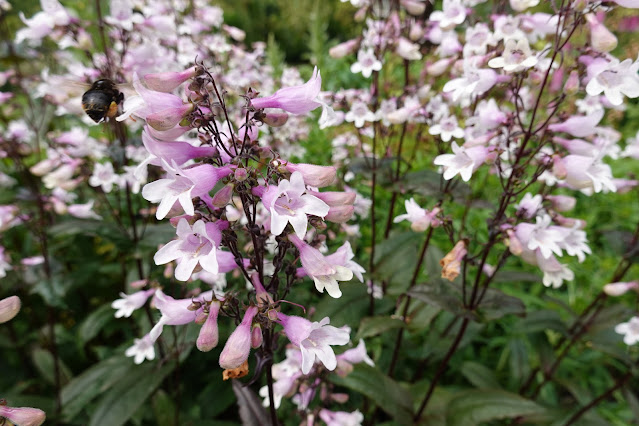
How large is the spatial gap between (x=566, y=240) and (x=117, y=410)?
124 inches

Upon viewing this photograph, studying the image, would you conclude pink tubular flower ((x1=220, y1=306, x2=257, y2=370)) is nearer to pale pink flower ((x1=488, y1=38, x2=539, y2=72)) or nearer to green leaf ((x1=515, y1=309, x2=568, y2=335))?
pale pink flower ((x1=488, y1=38, x2=539, y2=72))

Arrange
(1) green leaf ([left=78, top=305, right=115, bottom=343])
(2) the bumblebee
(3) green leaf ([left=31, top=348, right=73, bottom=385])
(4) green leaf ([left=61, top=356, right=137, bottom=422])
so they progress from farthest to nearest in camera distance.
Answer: (3) green leaf ([left=31, top=348, right=73, bottom=385])
(1) green leaf ([left=78, top=305, right=115, bottom=343])
(4) green leaf ([left=61, top=356, right=137, bottom=422])
(2) the bumblebee

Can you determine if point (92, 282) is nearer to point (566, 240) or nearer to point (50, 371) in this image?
point (50, 371)

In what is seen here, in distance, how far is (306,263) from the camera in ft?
5.48

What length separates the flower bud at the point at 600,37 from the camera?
2211 millimetres

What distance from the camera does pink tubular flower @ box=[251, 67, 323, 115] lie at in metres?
1.66

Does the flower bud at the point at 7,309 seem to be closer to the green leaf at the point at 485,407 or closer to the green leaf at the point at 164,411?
Result: the green leaf at the point at 164,411

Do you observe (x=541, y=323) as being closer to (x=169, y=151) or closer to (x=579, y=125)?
(x=579, y=125)

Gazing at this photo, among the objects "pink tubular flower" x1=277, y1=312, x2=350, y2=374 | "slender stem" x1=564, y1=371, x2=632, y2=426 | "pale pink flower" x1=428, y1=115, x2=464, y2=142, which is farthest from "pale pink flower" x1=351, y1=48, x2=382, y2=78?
"slender stem" x1=564, y1=371, x2=632, y2=426

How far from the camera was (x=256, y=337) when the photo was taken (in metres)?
1.63

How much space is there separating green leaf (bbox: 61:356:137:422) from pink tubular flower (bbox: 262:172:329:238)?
256 centimetres

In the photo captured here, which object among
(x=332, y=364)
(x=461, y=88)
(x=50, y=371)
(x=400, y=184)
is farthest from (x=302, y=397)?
(x=50, y=371)

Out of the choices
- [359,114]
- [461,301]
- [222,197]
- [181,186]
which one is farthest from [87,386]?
[359,114]

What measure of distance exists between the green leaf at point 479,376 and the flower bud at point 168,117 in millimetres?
3278
